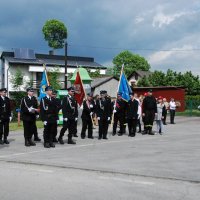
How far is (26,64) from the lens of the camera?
56.4 meters

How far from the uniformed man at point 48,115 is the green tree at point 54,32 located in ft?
230

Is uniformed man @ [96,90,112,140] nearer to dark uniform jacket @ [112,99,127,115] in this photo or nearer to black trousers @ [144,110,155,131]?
dark uniform jacket @ [112,99,127,115]

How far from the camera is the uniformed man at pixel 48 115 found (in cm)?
1323

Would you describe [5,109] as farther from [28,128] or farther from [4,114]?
[28,128]

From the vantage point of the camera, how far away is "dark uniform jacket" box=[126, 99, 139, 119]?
17.0 metres

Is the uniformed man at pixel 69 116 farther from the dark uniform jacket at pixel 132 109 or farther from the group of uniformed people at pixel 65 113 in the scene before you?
the dark uniform jacket at pixel 132 109

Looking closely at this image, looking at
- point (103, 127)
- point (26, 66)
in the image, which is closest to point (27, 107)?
point (103, 127)

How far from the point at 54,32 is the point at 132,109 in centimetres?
6756

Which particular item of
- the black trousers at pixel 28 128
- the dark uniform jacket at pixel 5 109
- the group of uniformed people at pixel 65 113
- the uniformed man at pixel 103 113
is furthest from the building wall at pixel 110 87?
the black trousers at pixel 28 128

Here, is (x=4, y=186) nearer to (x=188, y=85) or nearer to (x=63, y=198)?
(x=63, y=198)

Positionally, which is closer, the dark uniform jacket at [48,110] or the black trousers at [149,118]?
Result: the dark uniform jacket at [48,110]

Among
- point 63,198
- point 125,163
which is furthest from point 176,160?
point 63,198

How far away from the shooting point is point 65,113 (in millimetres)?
14172

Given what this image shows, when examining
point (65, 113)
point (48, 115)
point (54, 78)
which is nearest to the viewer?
point (48, 115)
